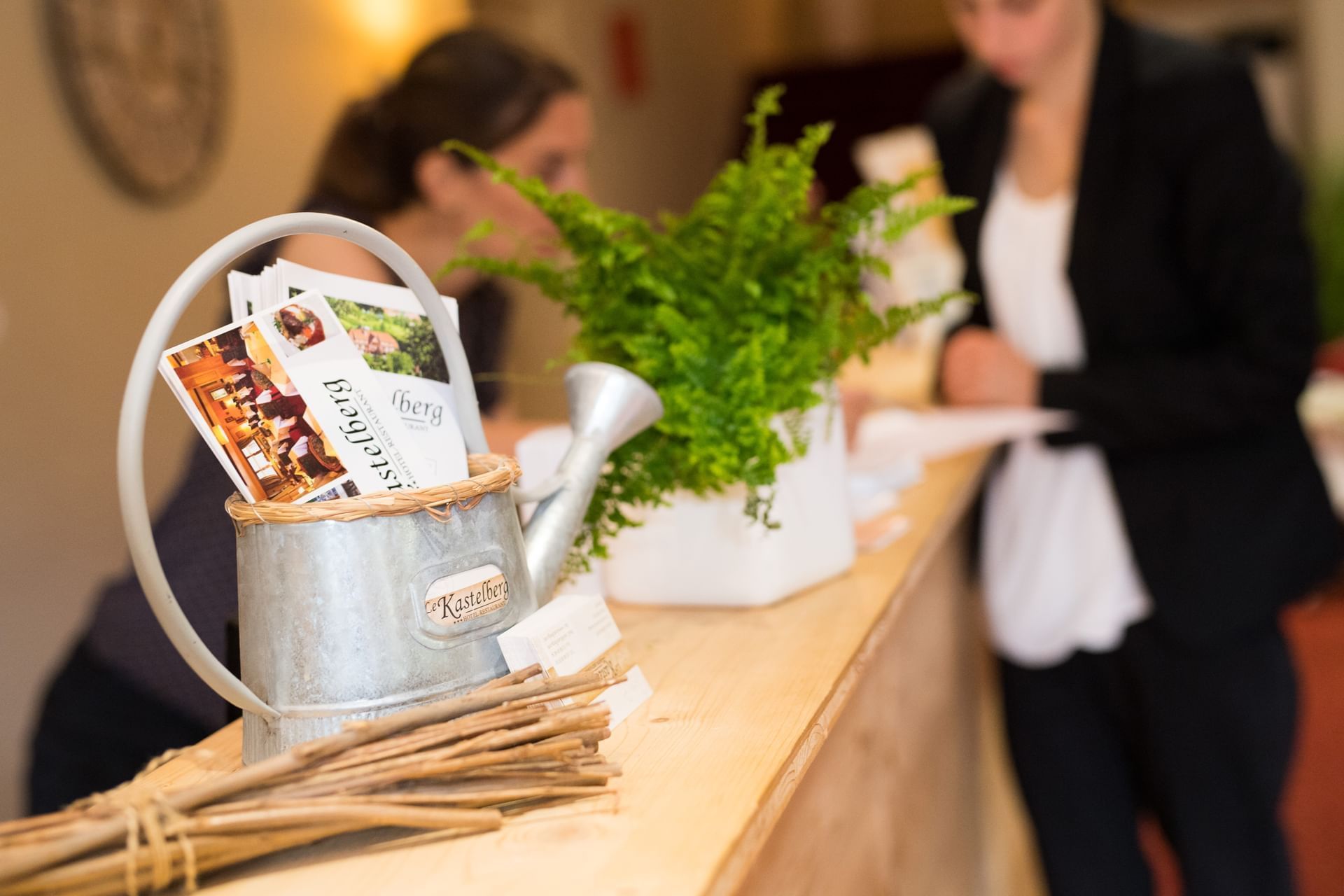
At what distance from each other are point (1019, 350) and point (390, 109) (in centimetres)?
97

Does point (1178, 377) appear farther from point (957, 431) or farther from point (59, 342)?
point (59, 342)

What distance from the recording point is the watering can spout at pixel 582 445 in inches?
34.2

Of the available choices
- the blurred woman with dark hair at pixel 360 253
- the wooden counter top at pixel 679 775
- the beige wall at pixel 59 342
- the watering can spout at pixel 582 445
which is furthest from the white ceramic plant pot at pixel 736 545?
the beige wall at pixel 59 342

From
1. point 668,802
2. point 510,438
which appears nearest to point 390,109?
point 510,438

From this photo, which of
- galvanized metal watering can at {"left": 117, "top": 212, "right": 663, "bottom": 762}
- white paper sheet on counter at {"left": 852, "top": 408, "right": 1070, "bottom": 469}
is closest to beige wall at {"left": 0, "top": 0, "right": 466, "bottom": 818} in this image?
white paper sheet on counter at {"left": 852, "top": 408, "right": 1070, "bottom": 469}

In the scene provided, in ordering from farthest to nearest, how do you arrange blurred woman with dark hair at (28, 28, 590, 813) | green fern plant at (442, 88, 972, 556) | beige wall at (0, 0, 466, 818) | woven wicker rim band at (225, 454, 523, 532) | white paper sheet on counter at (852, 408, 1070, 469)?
beige wall at (0, 0, 466, 818), white paper sheet on counter at (852, 408, 1070, 469), blurred woman with dark hair at (28, 28, 590, 813), green fern plant at (442, 88, 972, 556), woven wicker rim band at (225, 454, 523, 532)

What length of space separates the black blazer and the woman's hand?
0.03 metres

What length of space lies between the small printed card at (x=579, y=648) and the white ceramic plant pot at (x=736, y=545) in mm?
212

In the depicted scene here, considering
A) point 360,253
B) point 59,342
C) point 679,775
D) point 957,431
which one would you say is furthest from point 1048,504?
point 59,342

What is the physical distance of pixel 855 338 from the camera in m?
1.12

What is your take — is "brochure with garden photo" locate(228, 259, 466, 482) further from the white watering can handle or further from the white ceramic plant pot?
the white ceramic plant pot

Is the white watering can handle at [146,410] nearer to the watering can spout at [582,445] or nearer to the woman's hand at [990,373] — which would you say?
the watering can spout at [582,445]

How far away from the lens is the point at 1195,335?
1.63 meters

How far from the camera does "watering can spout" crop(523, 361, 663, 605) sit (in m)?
0.87
